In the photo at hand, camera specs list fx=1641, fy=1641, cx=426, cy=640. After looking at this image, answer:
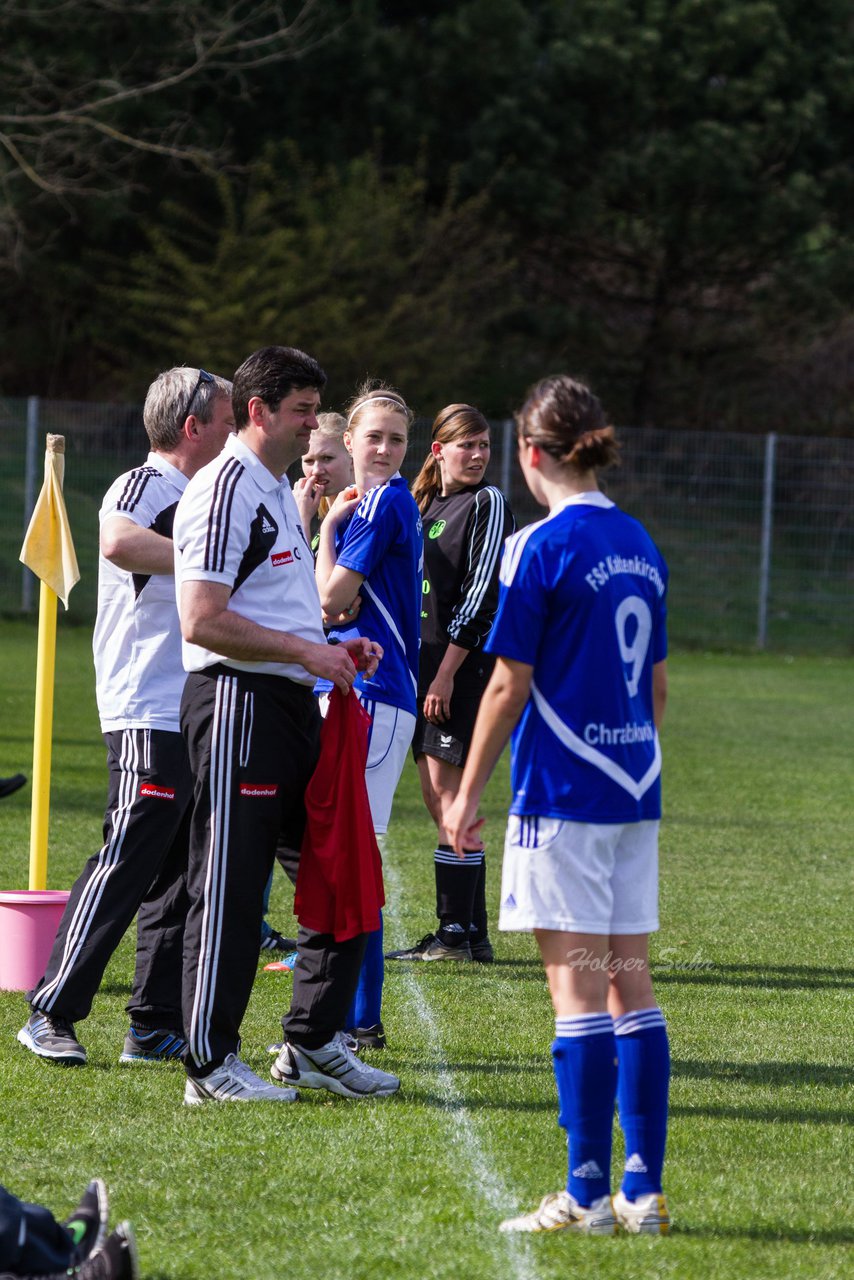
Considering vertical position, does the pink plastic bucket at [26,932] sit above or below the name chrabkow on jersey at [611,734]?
below

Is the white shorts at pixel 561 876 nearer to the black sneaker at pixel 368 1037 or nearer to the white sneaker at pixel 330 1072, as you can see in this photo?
the white sneaker at pixel 330 1072

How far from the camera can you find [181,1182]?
3.95 m

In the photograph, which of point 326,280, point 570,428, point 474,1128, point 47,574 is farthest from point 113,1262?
point 326,280

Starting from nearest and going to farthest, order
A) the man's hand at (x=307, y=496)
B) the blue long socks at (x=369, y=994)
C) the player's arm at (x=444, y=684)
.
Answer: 1. the blue long socks at (x=369, y=994)
2. the man's hand at (x=307, y=496)
3. the player's arm at (x=444, y=684)

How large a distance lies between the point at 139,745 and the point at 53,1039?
3.03 feet

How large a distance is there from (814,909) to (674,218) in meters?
24.1

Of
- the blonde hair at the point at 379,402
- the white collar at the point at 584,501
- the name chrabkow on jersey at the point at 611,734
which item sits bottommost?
the name chrabkow on jersey at the point at 611,734

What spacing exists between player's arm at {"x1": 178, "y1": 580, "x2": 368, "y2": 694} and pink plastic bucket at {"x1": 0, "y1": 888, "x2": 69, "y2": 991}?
5.61ft

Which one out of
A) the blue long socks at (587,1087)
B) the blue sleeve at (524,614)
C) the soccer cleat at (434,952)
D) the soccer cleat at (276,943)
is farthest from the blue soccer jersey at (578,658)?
the soccer cleat at (276,943)

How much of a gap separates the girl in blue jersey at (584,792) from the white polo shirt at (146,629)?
5.29 feet

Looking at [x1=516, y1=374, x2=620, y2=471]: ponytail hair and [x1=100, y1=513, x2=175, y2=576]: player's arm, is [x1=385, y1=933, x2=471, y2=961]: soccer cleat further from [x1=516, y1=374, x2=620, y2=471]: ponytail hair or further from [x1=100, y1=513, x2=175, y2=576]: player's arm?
[x1=516, y1=374, x2=620, y2=471]: ponytail hair

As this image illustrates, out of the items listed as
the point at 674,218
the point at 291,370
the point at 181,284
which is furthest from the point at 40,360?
the point at 291,370

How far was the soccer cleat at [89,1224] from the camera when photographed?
3.12 meters

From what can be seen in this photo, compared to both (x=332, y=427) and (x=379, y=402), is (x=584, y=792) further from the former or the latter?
(x=332, y=427)
